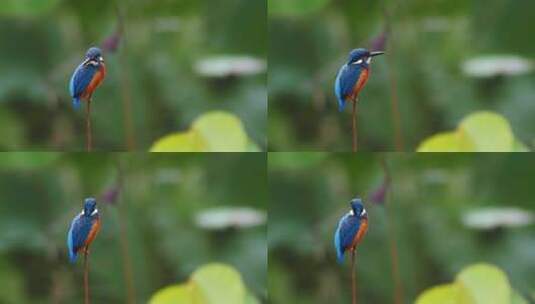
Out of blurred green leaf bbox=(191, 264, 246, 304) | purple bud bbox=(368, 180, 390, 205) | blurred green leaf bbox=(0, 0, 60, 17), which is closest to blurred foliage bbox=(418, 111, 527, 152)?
purple bud bbox=(368, 180, 390, 205)

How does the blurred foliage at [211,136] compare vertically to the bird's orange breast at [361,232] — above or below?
Answer: above

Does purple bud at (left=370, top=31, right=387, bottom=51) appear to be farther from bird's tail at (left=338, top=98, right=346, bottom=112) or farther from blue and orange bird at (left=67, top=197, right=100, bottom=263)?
blue and orange bird at (left=67, top=197, right=100, bottom=263)

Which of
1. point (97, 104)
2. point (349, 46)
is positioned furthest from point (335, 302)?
point (97, 104)

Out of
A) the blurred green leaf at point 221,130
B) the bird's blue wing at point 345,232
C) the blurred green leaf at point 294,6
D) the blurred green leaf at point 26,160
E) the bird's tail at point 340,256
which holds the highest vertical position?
the blurred green leaf at point 294,6

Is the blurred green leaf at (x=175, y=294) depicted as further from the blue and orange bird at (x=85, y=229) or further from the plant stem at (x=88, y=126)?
the plant stem at (x=88, y=126)

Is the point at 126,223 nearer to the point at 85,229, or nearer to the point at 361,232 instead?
the point at 85,229

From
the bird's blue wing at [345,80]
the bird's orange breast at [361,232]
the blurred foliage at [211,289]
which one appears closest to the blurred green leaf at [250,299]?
the blurred foliage at [211,289]
